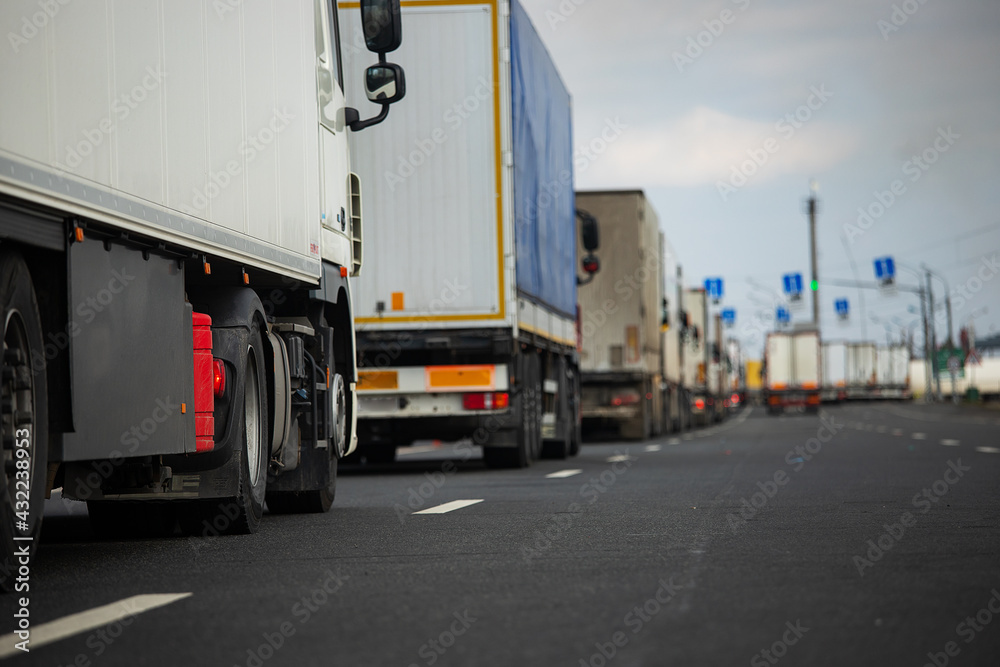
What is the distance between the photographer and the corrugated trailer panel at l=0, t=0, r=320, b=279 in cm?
552

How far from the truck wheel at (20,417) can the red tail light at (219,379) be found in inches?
84.6

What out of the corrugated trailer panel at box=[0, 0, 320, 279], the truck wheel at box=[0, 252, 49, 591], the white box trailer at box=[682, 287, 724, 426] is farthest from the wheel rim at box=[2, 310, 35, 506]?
the white box trailer at box=[682, 287, 724, 426]

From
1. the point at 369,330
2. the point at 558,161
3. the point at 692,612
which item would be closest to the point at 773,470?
the point at 369,330

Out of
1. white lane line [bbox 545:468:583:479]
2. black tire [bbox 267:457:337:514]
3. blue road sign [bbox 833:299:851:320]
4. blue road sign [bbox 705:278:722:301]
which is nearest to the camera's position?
black tire [bbox 267:457:337:514]

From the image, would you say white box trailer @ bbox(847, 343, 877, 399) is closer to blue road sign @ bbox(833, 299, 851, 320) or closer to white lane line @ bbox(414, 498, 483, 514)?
blue road sign @ bbox(833, 299, 851, 320)

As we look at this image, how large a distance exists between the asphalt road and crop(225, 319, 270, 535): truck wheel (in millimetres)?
178

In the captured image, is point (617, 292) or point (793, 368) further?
point (793, 368)

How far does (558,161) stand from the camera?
20578 millimetres

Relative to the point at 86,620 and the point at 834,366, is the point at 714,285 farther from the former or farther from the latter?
the point at 86,620

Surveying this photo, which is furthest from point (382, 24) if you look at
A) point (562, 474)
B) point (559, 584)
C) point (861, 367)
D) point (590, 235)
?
point (861, 367)

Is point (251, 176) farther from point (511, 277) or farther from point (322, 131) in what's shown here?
point (511, 277)

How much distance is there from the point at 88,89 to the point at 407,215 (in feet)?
32.9

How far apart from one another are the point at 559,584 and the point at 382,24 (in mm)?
4794

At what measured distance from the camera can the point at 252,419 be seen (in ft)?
28.3
